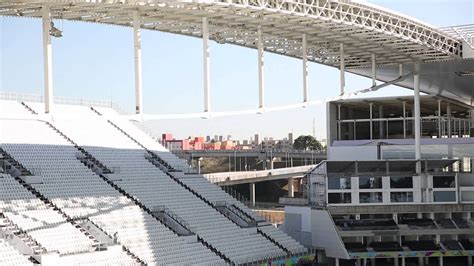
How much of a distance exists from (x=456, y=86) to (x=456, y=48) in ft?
21.8

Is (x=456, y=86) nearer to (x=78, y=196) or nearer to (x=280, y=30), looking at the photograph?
(x=280, y=30)

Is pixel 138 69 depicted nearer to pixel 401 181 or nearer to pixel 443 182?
pixel 401 181

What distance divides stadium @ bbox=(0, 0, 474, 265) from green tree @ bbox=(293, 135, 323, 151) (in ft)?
223

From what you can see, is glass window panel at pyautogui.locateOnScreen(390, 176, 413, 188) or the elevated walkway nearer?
glass window panel at pyautogui.locateOnScreen(390, 176, 413, 188)

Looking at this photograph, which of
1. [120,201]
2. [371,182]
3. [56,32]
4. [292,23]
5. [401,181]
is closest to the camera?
[56,32]

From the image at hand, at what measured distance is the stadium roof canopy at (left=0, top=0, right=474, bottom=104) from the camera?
22.0 meters

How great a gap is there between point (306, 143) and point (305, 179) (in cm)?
7608

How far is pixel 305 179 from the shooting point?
34.3m

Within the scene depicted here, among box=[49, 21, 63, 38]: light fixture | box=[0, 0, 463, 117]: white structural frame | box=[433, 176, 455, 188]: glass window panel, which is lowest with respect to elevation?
box=[433, 176, 455, 188]: glass window panel

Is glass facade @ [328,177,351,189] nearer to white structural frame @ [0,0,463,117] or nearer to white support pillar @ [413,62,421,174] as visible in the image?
white support pillar @ [413,62,421,174]

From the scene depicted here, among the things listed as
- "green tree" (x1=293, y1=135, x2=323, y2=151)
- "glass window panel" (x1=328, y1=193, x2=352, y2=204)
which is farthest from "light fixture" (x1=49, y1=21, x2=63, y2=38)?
"green tree" (x1=293, y1=135, x2=323, y2=151)

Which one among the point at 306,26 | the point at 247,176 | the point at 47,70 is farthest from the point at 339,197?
the point at 247,176

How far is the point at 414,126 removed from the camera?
117 feet

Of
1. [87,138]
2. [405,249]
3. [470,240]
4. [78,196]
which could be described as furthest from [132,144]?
[470,240]
